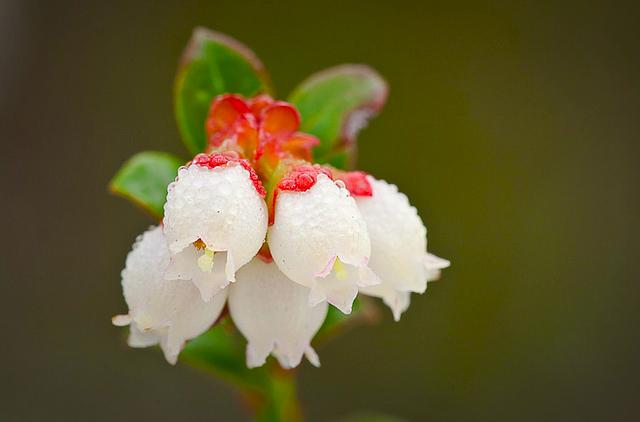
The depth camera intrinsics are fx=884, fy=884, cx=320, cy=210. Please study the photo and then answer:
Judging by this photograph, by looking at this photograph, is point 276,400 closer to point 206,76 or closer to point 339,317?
point 339,317

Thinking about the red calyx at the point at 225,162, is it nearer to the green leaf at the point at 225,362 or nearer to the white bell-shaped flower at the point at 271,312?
the white bell-shaped flower at the point at 271,312

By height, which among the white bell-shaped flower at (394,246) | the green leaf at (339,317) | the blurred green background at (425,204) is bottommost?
the blurred green background at (425,204)

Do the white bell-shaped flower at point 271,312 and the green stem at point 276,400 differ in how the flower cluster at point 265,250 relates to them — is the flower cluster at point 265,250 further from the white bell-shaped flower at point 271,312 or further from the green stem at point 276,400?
the green stem at point 276,400

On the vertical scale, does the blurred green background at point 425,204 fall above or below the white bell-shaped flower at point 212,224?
below

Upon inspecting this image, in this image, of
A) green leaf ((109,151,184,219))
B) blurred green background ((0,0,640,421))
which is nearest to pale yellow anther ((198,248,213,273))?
green leaf ((109,151,184,219))

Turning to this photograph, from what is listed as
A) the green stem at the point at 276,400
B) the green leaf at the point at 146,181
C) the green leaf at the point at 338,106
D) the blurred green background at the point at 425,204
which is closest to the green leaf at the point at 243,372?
the green stem at the point at 276,400

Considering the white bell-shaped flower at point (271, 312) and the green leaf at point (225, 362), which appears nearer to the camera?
the white bell-shaped flower at point (271, 312)

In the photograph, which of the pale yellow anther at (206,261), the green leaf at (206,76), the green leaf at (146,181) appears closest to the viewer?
the pale yellow anther at (206,261)

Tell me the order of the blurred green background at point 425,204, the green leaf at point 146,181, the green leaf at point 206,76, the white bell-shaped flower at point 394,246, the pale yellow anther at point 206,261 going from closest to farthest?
1. the pale yellow anther at point 206,261
2. the white bell-shaped flower at point 394,246
3. the green leaf at point 146,181
4. the green leaf at point 206,76
5. the blurred green background at point 425,204

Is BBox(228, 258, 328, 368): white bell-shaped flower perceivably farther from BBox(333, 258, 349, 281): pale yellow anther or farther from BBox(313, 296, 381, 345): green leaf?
BBox(313, 296, 381, 345): green leaf
